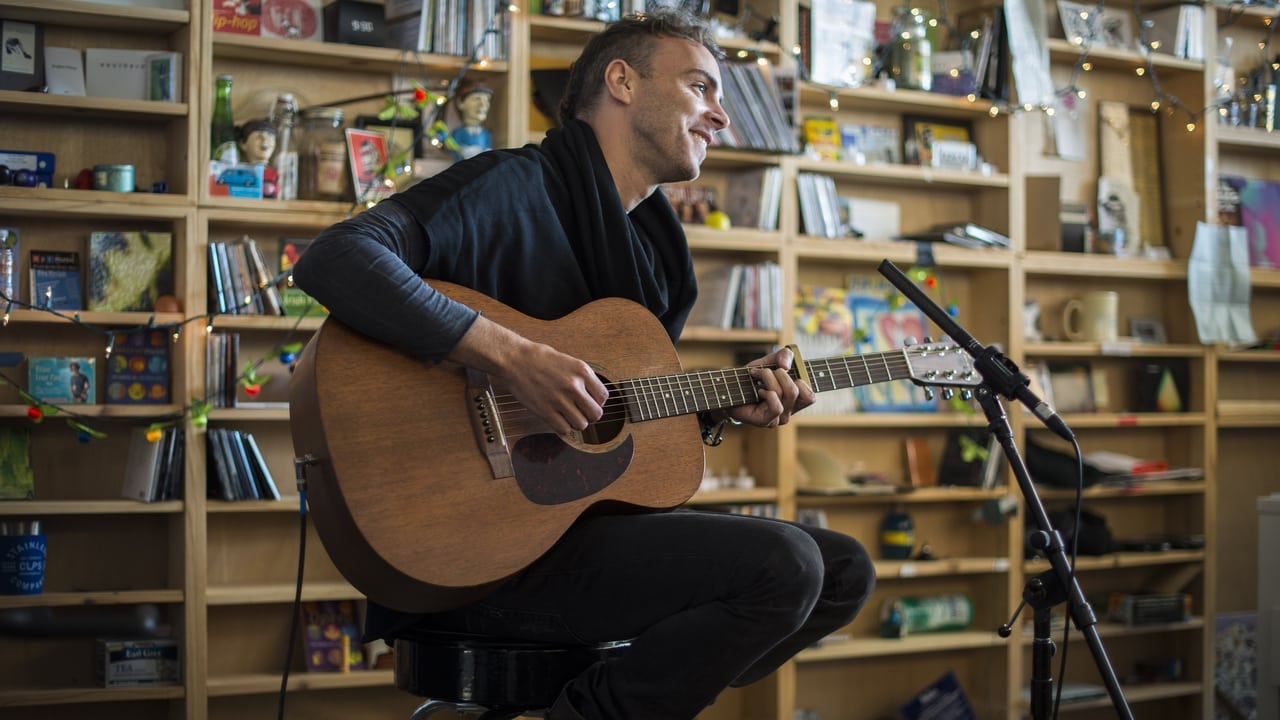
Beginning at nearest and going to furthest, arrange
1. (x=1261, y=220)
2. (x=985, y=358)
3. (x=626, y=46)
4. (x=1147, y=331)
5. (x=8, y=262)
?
1. (x=985, y=358)
2. (x=626, y=46)
3. (x=8, y=262)
4. (x=1147, y=331)
5. (x=1261, y=220)

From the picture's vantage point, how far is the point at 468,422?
61.6 inches

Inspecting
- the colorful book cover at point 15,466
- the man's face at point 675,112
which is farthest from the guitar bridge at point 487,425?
the colorful book cover at point 15,466

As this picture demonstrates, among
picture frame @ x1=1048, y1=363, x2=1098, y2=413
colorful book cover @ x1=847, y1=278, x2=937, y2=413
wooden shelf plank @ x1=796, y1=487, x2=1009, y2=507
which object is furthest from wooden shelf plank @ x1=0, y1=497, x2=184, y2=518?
picture frame @ x1=1048, y1=363, x2=1098, y2=413

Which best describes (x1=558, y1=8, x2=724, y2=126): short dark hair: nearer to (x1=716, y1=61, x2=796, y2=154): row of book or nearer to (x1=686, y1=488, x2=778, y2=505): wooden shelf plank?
(x1=716, y1=61, x2=796, y2=154): row of book

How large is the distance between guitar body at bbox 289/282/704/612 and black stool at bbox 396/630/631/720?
0.25 feet

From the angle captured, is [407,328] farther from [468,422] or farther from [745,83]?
[745,83]

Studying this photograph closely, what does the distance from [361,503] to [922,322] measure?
3037 millimetres

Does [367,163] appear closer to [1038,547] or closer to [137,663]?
[137,663]

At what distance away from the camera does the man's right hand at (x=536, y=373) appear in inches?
61.1

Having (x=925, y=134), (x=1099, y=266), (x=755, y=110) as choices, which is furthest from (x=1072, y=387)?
(x=755, y=110)

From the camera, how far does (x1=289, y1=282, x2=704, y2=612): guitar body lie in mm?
1446

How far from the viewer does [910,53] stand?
3.94 metres

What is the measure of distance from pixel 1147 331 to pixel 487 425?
3.61 m

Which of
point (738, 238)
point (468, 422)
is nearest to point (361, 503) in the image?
point (468, 422)
